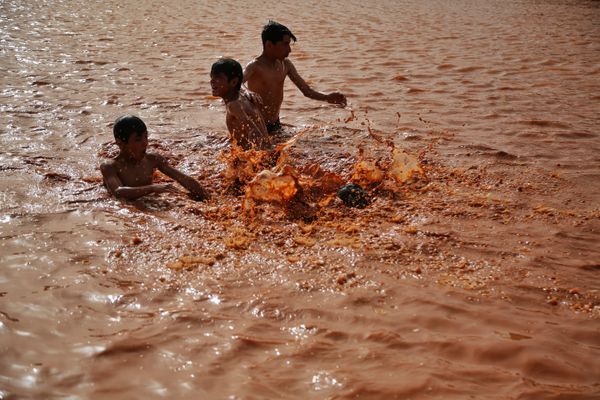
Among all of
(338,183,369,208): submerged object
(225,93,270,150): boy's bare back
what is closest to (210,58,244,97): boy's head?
(225,93,270,150): boy's bare back

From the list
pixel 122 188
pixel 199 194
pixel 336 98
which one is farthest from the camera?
pixel 336 98

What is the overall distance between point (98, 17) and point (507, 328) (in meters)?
10.5

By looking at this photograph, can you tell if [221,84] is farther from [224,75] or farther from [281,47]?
[281,47]

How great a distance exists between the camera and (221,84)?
4230mm

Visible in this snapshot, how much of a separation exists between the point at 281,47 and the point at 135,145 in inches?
70.8

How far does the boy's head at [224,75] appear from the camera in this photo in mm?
4191

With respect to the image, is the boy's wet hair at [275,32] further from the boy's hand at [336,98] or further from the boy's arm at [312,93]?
the boy's hand at [336,98]

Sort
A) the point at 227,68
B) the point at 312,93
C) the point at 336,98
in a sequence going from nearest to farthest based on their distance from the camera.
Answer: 1. the point at 227,68
2. the point at 336,98
3. the point at 312,93

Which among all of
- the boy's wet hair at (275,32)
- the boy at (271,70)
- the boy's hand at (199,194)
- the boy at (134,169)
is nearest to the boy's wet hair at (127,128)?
the boy at (134,169)

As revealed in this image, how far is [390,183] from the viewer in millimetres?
3900

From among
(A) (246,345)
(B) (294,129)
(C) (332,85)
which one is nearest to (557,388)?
(A) (246,345)

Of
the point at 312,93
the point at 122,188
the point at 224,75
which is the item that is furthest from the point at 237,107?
the point at 312,93

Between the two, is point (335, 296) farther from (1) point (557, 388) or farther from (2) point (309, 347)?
(1) point (557, 388)

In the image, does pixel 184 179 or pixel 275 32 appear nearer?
pixel 184 179
